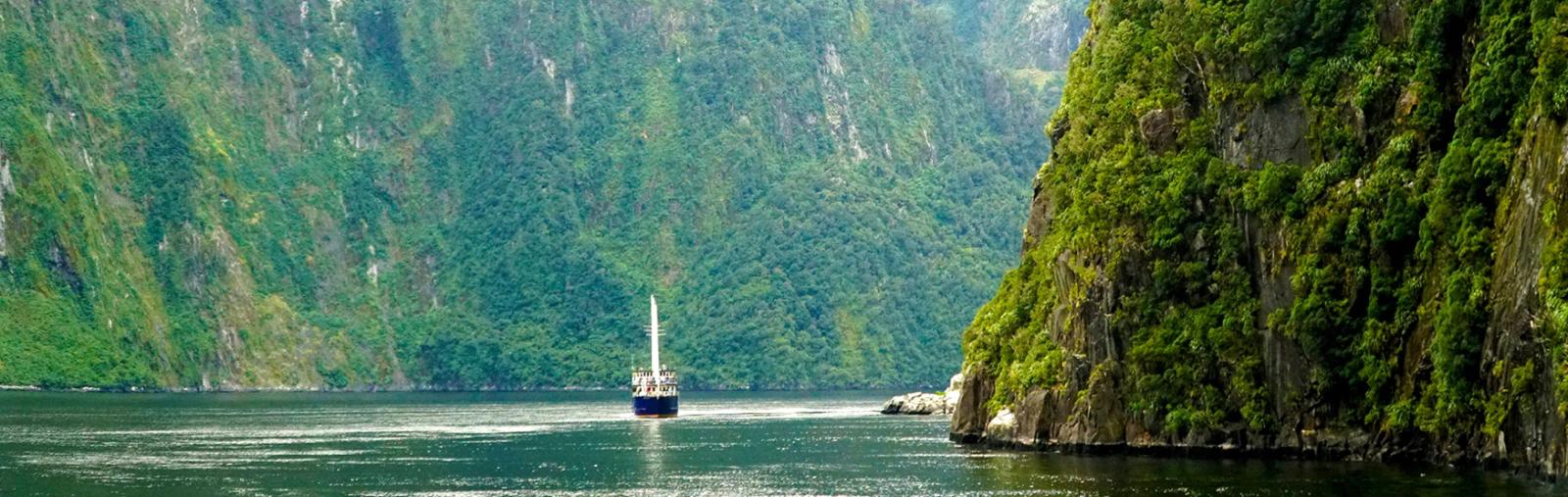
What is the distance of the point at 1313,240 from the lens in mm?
106750

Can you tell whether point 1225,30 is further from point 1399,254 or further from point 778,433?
point 778,433

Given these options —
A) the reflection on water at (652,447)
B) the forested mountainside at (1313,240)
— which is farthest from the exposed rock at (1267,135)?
the reflection on water at (652,447)

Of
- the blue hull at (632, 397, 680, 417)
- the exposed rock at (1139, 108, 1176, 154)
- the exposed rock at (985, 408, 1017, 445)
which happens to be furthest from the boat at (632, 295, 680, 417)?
the exposed rock at (1139, 108, 1176, 154)

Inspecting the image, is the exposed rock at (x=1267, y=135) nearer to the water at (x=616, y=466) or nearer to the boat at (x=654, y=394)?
the water at (x=616, y=466)

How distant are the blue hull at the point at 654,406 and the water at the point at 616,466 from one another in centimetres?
1914

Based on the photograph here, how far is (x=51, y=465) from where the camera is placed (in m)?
118

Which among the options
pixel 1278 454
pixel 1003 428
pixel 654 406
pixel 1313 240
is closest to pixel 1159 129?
pixel 1313 240

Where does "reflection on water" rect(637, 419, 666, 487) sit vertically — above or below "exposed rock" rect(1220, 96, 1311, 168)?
below

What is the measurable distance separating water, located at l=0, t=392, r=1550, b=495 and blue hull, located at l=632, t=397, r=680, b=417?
19.1 meters

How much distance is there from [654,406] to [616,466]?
72.4 m

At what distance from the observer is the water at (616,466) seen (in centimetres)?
9612

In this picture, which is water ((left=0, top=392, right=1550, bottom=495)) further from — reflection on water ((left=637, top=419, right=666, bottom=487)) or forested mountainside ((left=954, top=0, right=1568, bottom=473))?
forested mountainside ((left=954, top=0, right=1568, bottom=473))

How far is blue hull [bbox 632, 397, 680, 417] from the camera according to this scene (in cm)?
19325

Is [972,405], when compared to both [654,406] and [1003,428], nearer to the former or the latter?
[1003,428]
